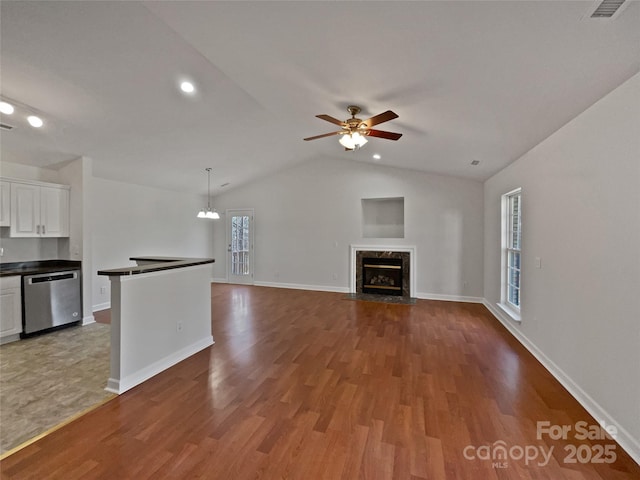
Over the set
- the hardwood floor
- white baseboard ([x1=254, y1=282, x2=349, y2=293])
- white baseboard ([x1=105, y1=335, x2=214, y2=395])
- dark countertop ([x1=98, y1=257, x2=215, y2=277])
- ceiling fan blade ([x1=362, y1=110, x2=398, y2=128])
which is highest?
ceiling fan blade ([x1=362, y1=110, x2=398, y2=128])

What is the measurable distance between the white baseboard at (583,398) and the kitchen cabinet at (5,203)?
22.6 ft

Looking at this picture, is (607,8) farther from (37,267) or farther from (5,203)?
(37,267)

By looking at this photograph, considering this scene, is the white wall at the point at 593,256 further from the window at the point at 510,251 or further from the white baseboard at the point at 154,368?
the white baseboard at the point at 154,368

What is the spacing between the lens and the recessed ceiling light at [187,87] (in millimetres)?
3242

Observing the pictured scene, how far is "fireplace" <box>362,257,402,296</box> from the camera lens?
646 cm

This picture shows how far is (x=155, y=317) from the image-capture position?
9.43ft

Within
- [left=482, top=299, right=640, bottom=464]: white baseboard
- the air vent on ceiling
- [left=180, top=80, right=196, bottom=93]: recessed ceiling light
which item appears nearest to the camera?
the air vent on ceiling

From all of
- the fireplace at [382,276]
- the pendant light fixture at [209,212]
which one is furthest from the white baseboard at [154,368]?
the fireplace at [382,276]

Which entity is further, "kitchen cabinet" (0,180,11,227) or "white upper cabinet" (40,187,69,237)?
"white upper cabinet" (40,187,69,237)

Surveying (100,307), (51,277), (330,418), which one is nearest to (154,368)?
(330,418)

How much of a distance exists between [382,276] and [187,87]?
5317 mm

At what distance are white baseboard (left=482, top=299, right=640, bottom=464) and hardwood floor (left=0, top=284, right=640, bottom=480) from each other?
64 millimetres

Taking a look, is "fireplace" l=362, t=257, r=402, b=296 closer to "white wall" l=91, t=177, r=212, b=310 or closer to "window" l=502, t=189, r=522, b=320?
"window" l=502, t=189, r=522, b=320

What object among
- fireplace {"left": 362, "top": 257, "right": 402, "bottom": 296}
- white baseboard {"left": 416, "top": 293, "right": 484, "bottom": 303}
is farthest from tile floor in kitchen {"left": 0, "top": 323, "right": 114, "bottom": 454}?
white baseboard {"left": 416, "top": 293, "right": 484, "bottom": 303}
